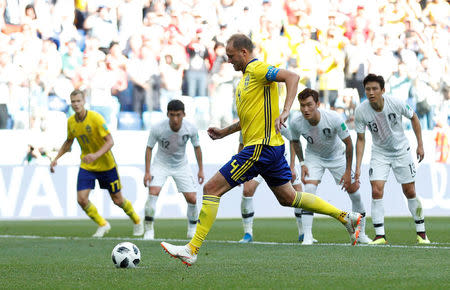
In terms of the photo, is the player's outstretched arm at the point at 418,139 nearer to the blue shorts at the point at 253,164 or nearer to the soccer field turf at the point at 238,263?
the soccer field turf at the point at 238,263

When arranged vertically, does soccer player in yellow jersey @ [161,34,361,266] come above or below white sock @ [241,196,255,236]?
above

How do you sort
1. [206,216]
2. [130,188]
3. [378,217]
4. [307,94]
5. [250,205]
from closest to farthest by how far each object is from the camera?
[206,216] < [307,94] < [378,217] < [250,205] < [130,188]

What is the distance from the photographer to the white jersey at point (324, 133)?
1048 cm

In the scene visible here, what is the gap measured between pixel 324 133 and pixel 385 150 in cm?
84

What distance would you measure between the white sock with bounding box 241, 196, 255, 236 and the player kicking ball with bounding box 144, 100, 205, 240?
92cm

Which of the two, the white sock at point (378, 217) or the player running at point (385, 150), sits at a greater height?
the player running at point (385, 150)

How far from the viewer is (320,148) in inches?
426

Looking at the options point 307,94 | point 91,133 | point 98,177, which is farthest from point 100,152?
point 307,94

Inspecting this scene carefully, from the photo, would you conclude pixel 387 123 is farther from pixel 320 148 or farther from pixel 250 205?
pixel 250 205

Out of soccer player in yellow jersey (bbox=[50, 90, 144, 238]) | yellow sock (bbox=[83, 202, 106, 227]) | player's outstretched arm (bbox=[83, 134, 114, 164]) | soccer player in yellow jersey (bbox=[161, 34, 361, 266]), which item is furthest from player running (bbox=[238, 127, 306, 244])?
soccer player in yellow jersey (bbox=[161, 34, 361, 266])

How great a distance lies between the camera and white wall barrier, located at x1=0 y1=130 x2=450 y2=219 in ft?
55.5

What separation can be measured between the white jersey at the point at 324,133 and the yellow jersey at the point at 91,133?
3.20m

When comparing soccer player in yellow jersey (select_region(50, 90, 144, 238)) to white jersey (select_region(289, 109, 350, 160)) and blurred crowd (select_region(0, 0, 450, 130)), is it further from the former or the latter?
blurred crowd (select_region(0, 0, 450, 130))

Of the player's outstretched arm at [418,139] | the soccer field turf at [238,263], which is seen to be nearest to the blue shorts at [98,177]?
the soccer field turf at [238,263]
